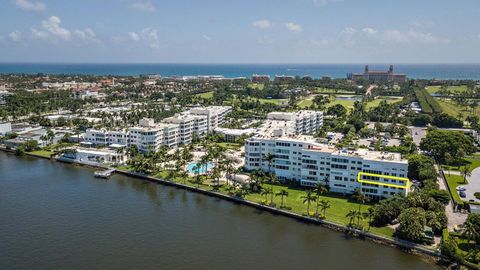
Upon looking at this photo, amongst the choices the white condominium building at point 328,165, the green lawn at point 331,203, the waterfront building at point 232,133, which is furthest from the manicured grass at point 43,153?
the white condominium building at point 328,165

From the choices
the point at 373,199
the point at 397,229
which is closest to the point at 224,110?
the point at 373,199

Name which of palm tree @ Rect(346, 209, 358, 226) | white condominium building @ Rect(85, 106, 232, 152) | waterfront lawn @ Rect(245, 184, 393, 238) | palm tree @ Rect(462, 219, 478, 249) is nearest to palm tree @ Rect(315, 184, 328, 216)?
waterfront lawn @ Rect(245, 184, 393, 238)

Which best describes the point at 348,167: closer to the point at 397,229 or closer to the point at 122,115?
the point at 397,229

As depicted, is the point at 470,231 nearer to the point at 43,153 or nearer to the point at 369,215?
the point at 369,215

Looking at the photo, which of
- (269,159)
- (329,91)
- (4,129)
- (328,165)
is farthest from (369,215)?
(329,91)

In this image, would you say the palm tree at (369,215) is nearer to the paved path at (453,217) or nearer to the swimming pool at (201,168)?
the paved path at (453,217)
